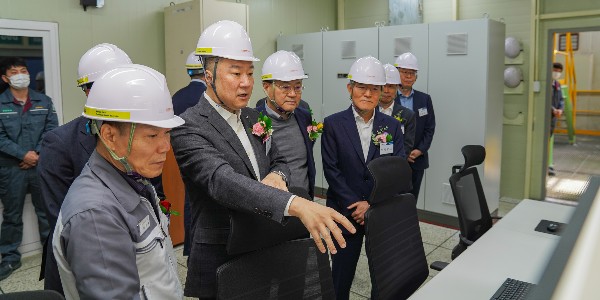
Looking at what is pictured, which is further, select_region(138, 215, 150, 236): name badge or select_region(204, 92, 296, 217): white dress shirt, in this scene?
select_region(204, 92, 296, 217): white dress shirt

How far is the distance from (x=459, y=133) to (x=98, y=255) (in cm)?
453

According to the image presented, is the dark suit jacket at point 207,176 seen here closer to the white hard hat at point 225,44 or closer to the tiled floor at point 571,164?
the white hard hat at point 225,44

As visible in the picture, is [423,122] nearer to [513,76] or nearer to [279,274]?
[513,76]

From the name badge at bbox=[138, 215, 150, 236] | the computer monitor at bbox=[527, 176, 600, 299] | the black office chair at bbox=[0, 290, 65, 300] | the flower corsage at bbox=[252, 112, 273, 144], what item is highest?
the flower corsage at bbox=[252, 112, 273, 144]

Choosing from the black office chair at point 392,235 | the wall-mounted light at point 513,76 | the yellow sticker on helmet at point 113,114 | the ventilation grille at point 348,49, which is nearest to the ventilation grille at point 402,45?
the ventilation grille at point 348,49

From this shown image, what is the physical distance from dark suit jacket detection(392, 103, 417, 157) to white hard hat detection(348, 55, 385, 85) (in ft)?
3.42

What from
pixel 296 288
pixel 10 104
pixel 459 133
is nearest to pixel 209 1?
pixel 10 104

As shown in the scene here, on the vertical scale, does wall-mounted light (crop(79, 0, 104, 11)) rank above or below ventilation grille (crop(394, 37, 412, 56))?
above

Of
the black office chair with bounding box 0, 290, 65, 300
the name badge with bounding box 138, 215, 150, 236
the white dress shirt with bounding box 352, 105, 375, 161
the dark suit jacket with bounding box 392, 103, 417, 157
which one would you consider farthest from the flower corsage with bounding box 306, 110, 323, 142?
the black office chair with bounding box 0, 290, 65, 300

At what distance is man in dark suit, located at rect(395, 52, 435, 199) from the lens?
4352 millimetres

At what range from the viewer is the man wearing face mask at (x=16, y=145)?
3.83 m

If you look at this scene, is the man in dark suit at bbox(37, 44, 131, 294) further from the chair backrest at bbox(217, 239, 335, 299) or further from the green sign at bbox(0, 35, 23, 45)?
the green sign at bbox(0, 35, 23, 45)

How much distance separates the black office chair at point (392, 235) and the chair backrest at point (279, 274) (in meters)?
0.33

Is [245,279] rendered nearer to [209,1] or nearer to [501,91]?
[209,1]
